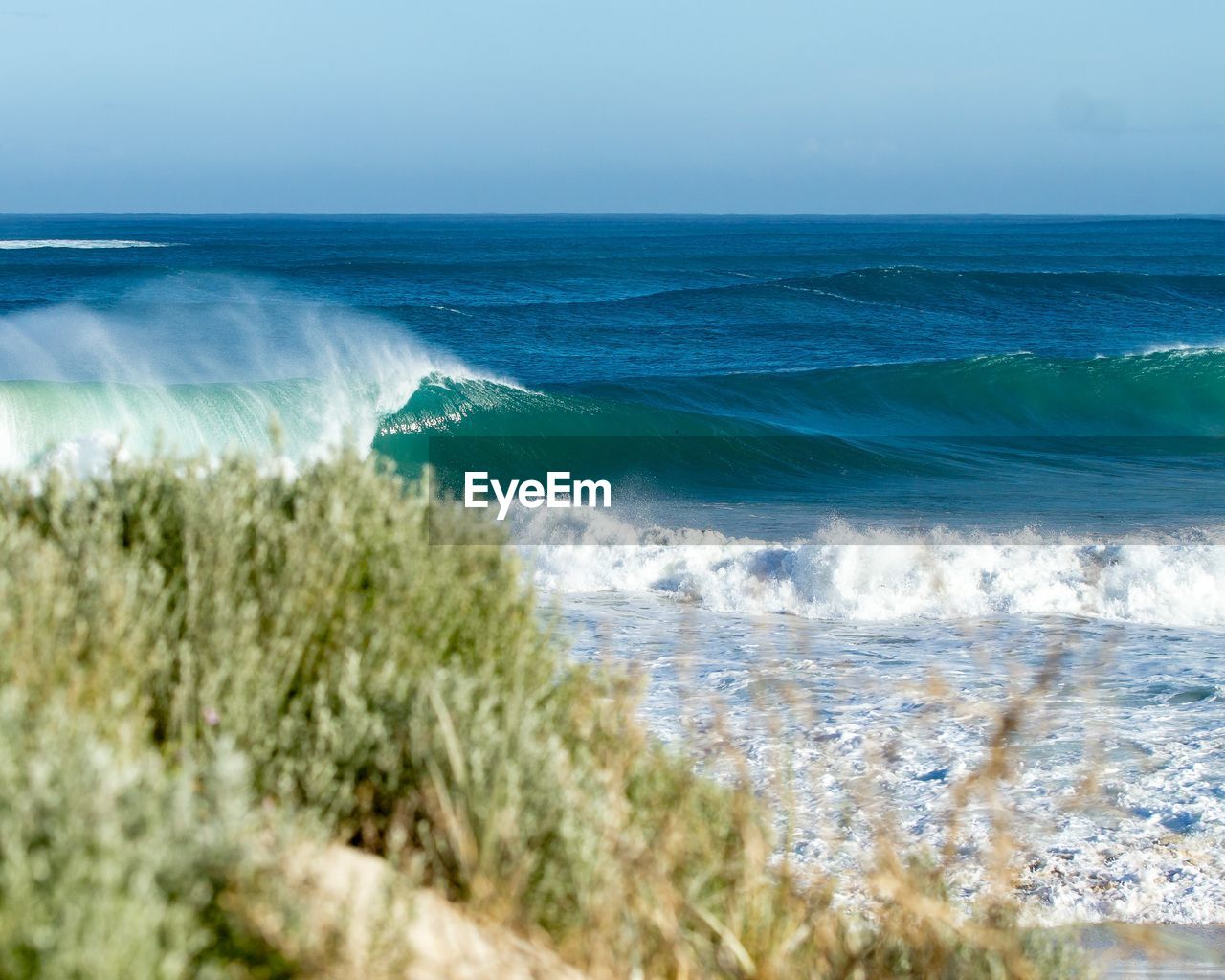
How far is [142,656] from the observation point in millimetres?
2797

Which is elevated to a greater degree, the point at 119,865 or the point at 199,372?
the point at 119,865

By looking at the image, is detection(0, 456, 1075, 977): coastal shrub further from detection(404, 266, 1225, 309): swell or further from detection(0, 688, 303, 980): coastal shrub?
detection(404, 266, 1225, 309): swell

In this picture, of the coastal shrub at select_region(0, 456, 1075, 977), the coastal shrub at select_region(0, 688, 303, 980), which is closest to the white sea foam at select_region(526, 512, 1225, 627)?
the coastal shrub at select_region(0, 456, 1075, 977)

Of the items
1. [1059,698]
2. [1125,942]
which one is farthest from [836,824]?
[1059,698]

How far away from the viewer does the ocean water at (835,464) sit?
6.09 meters

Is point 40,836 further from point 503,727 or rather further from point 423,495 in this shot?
point 423,495

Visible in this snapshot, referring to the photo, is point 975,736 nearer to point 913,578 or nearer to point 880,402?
point 913,578

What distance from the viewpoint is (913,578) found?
10.7 meters

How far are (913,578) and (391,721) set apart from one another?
856 cm

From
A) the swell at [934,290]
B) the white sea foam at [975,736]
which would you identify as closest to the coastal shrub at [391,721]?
the white sea foam at [975,736]

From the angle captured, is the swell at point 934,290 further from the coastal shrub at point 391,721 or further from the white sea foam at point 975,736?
the coastal shrub at point 391,721

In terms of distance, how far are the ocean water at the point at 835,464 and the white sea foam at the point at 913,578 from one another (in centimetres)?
4

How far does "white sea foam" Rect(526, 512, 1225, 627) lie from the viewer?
10305 mm

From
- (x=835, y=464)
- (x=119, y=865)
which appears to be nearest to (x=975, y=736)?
(x=119, y=865)
